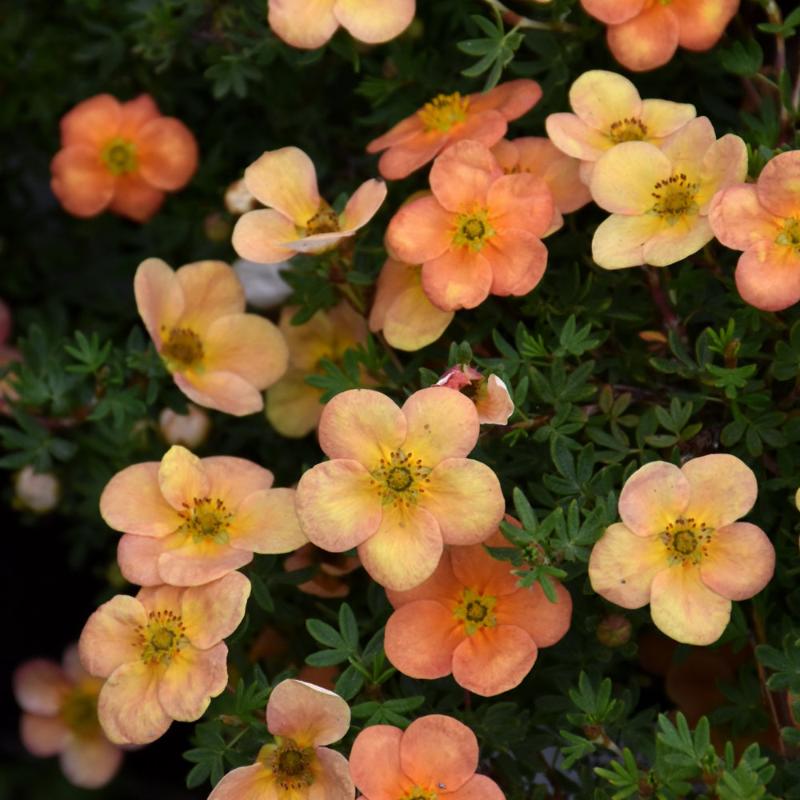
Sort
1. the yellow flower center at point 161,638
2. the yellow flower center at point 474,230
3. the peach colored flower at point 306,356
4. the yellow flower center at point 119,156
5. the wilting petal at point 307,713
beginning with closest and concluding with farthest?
the wilting petal at point 307,713 → the yellow flower center at point 161,638 → the yellow flower center at point 474,230 → the peach colored flower at point 306,356 → the yellow flower center at point 119,156

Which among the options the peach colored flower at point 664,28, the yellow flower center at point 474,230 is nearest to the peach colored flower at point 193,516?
the yellow flower center at point 474,230

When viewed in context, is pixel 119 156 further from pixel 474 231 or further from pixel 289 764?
pixel 289 764

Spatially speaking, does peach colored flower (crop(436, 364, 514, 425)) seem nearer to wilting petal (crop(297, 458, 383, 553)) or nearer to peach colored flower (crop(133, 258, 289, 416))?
wilting petal (crop(297, 458, 383, 553))

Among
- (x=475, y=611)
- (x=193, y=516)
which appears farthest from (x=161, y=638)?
(x=475, y=611)

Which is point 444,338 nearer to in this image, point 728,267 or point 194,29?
point 728,267

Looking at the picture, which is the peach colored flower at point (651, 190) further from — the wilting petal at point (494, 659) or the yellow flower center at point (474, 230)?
the wilting petal at point (494, 659)

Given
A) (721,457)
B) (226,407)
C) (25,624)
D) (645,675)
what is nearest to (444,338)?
(226,407)
